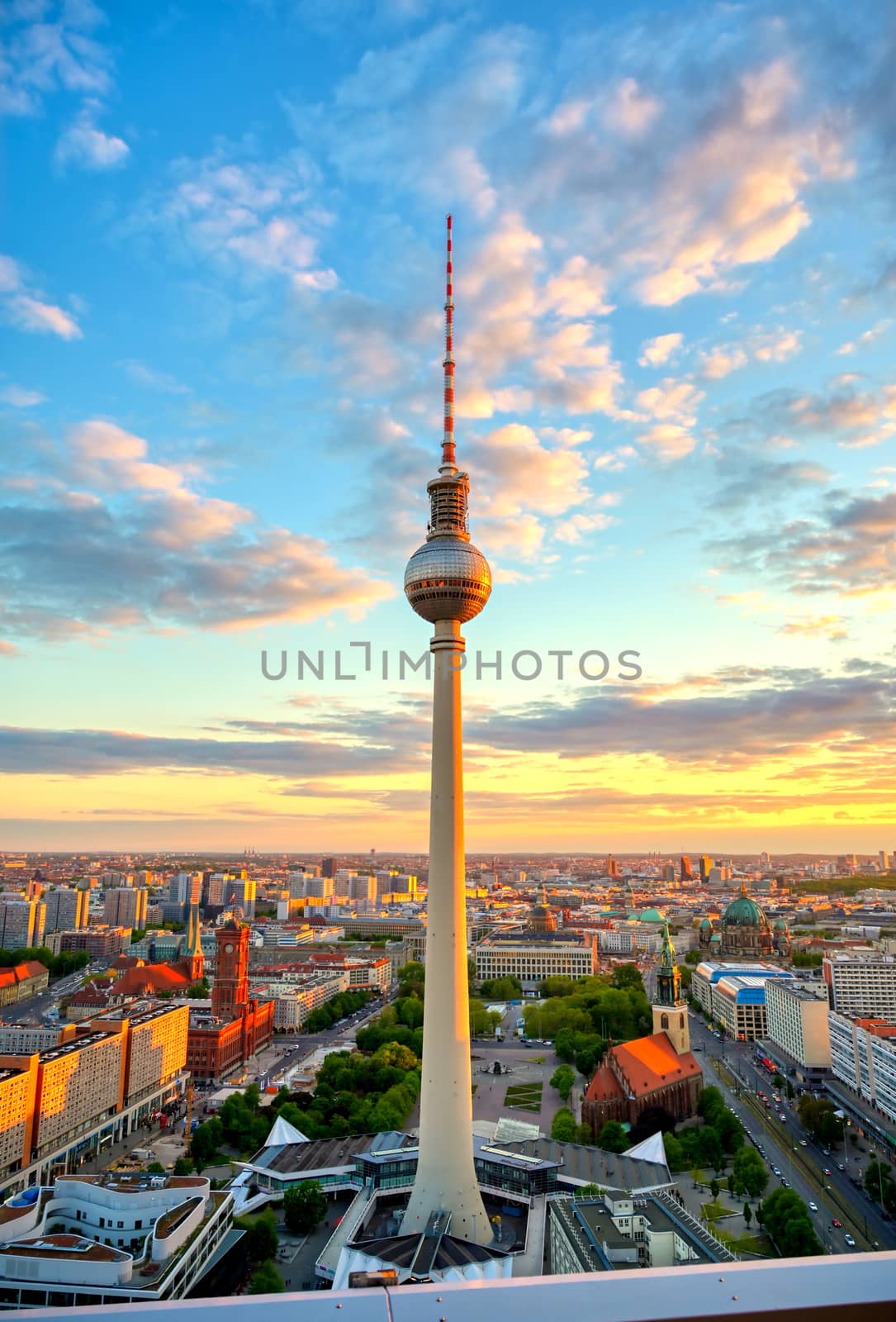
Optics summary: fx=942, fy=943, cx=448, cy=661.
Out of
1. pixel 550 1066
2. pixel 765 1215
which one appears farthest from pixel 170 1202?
pixel 550 1066

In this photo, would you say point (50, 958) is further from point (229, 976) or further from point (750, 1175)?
point (750, 1175)

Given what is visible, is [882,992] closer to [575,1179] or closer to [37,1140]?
[575,1179]

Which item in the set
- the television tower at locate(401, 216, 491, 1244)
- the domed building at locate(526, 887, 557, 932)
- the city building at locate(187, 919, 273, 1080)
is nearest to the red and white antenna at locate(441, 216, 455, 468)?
the television tower at locate(401, 216, 491, 1244)

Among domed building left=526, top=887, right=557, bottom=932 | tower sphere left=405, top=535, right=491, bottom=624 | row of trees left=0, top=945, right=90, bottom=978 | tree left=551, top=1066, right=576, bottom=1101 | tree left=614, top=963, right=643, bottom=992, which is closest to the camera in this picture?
tower sphere left=405, top=535, right=491, bottom=624

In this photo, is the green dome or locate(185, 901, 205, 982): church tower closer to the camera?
locate(185, 901, 205, 982): church tower

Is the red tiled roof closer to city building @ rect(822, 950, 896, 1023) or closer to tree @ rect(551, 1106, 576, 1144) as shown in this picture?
tree @ rect(551, 1106, 576, 1144)

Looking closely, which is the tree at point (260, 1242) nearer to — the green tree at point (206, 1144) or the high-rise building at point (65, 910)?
the green tree at point (206, 1144)
